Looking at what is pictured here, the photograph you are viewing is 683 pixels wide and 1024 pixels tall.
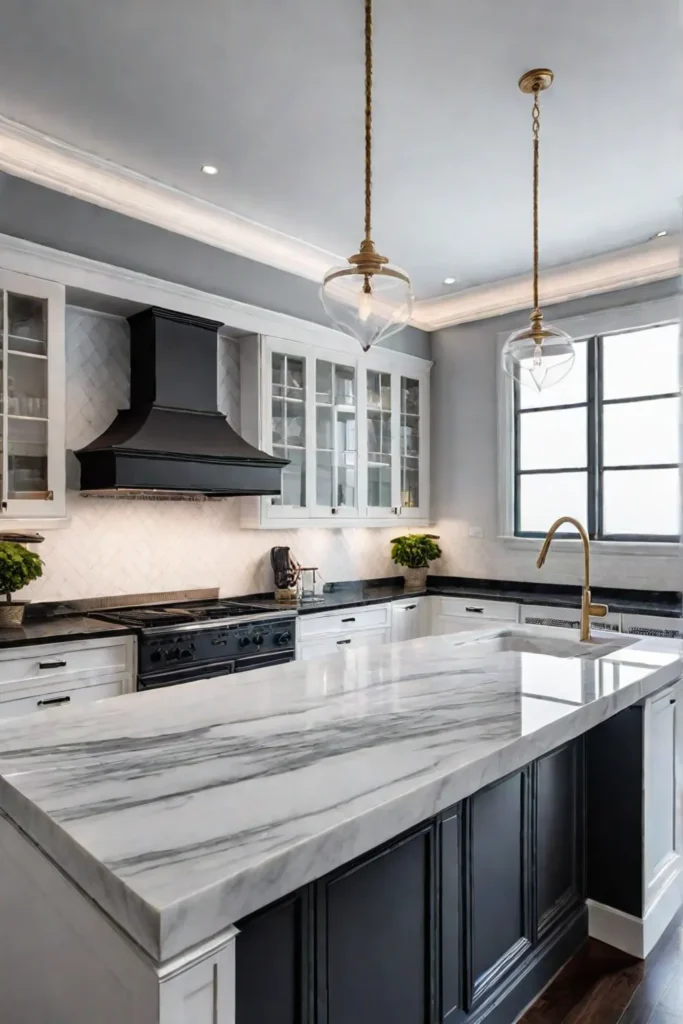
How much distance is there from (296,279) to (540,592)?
8.93ft

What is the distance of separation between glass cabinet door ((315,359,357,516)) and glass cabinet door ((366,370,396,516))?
193mm

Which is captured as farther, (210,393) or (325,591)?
(325,591)

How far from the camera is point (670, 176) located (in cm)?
350

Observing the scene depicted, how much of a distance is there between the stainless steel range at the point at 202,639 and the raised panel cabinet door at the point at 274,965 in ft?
6.82

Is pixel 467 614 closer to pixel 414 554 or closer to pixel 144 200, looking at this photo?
pixel 414 554

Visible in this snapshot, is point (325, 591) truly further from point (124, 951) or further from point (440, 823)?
point (124, 951)

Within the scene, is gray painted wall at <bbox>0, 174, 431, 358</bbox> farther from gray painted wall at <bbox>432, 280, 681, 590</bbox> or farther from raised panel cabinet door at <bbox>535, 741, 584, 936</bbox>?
raised panel cabinet door at <bbox>535, 741, 584, 936</bbox>

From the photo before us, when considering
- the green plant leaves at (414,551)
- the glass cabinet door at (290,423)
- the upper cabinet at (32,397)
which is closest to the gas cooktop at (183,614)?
the upper cabinet at (32,397)

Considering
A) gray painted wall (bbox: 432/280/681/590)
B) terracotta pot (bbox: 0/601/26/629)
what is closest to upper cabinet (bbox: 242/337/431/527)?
gray painted wall (bbox: 432/280/681/590)

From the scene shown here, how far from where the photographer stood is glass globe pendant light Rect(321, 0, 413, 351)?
1.89 m

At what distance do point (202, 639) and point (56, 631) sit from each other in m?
0.69

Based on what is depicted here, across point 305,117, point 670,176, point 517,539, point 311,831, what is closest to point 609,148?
point 670,176

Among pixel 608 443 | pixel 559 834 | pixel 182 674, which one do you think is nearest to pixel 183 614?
pixel 182 674

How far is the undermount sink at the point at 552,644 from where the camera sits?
252 cm
